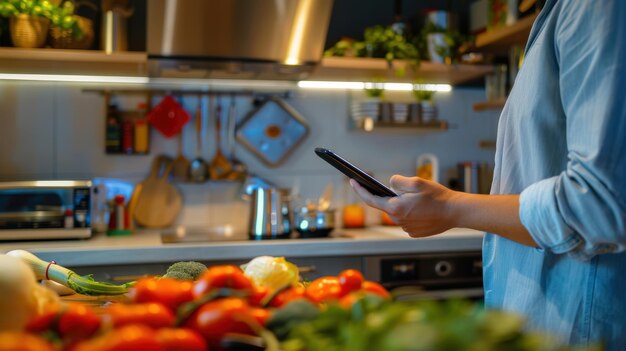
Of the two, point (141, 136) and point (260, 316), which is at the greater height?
point (141, 136)

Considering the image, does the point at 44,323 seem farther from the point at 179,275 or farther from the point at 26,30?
the point at 26,30

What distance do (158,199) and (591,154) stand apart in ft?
8.20

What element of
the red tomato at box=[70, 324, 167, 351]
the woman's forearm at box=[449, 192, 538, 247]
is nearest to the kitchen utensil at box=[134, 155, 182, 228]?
the woman's forearm at box=[449, 192, 538, 247]

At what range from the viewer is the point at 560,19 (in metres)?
1.14

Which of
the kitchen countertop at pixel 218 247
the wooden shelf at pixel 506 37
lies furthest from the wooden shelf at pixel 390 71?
the kitchen countertop at pixel 218 247

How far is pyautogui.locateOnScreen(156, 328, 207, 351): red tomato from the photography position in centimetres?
68

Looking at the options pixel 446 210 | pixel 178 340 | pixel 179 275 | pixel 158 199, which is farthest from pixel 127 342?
pixel 158 199

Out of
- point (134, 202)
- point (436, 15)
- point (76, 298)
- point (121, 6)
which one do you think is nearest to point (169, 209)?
point (134, 202)

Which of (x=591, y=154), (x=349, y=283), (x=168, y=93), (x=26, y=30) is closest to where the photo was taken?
(x=349, y=283)

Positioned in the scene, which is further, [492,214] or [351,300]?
[492,214]

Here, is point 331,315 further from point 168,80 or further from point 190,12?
point 168,80

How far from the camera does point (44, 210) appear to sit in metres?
2.75

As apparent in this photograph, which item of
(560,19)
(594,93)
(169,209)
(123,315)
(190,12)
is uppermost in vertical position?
(190,12)

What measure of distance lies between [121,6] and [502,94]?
187 centimetres
